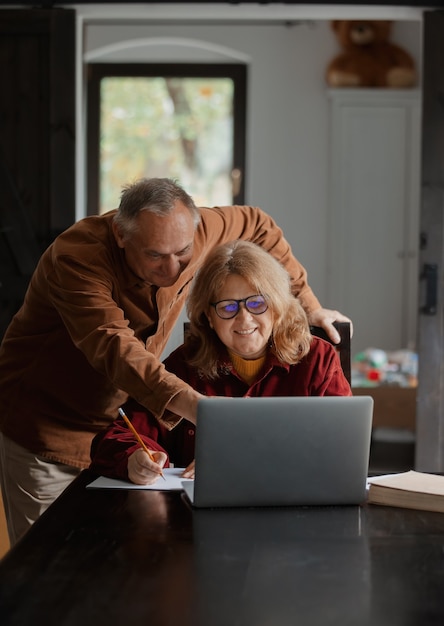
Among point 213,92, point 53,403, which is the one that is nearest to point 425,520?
point 53,403

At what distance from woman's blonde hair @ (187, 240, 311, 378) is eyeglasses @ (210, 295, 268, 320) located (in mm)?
14

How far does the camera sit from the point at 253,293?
2193 millimetres

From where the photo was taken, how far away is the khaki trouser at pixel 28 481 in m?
2.50

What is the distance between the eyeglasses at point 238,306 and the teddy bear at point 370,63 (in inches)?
201

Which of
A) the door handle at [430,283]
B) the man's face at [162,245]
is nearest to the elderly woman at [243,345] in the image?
the man's face at [162,245]

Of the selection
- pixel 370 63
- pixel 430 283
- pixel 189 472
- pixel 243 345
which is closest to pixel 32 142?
pixel 430 283

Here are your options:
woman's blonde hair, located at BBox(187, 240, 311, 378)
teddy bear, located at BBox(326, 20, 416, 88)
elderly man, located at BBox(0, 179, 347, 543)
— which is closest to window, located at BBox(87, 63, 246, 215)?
teddy bear, located at BBox(326, 20, 416, 88)

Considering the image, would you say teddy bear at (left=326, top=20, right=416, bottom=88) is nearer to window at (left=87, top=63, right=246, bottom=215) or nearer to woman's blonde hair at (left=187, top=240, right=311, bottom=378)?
window at (left=87, top=63, right=246, bottom=215)

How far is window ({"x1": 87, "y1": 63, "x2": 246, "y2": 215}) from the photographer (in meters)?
7.20

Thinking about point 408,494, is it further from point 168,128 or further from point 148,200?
point 168,128

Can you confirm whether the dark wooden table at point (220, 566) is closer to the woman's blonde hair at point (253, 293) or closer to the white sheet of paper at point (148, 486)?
the white sheet of paper at point (148, 486)

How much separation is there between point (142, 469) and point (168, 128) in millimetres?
5704

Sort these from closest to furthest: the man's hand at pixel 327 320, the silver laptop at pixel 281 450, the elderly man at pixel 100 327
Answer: the silver laptop at pixel 281 450 < the elderly man at pixel 100 327 < the man's hand at pixel 327 320

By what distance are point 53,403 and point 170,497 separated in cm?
72
